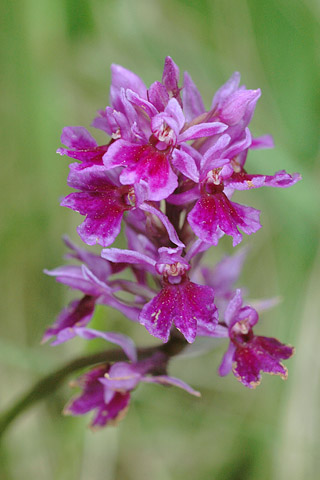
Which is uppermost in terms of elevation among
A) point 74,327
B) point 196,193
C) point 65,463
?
point 196,193

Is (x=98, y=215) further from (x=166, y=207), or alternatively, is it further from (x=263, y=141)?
(x=263, y=141)

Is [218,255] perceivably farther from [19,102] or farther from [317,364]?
[19,102]

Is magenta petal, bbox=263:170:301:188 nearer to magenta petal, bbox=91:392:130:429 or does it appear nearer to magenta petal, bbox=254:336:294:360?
magenta petal, bbox=254:336:294:360

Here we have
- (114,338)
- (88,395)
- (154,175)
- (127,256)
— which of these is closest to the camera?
(154,175)

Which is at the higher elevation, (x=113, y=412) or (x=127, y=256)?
(x=127, y=256)

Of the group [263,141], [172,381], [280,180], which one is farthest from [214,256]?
[280,180]

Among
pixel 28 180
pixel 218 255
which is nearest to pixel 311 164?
pixel 218 255
